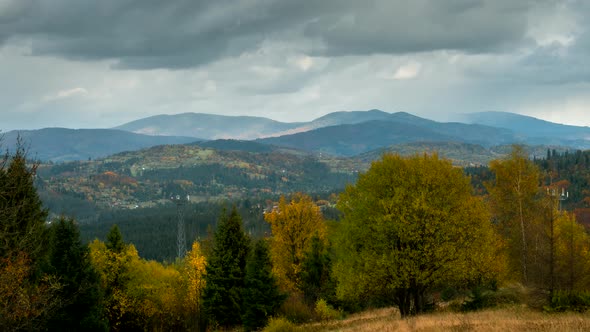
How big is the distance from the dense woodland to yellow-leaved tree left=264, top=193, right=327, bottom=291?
14 centimetres

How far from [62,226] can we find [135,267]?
16112 millimetres

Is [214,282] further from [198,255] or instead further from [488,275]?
[488,275]

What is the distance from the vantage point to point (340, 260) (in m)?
40.2

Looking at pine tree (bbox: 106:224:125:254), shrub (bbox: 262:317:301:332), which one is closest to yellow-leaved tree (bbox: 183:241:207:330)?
pine tree (bbox: 106:224:125:254)

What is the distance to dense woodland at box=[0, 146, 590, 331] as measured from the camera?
35906mm

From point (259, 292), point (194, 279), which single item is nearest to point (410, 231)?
point (259, 292)

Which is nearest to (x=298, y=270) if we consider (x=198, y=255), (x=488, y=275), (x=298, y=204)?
(x=298, y=204)

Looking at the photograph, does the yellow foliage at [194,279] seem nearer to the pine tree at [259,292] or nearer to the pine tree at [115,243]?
the pine tree at [115,243]

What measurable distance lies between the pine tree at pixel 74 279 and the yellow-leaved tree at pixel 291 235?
21685 mm

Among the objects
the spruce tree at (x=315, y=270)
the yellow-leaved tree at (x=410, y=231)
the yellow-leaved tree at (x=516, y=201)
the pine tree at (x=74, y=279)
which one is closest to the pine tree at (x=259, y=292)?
the spruce tree at (x=315, y=270)

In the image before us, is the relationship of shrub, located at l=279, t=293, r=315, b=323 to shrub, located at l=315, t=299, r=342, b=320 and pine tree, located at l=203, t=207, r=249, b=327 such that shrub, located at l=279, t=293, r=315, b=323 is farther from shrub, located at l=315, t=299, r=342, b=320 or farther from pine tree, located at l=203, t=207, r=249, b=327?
pine tree, located at l=203, t=207, r=249, b=327

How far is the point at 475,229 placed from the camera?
37.9 m

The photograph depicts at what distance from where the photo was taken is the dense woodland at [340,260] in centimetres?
3591

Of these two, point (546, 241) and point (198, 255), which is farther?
point (198, 255)
